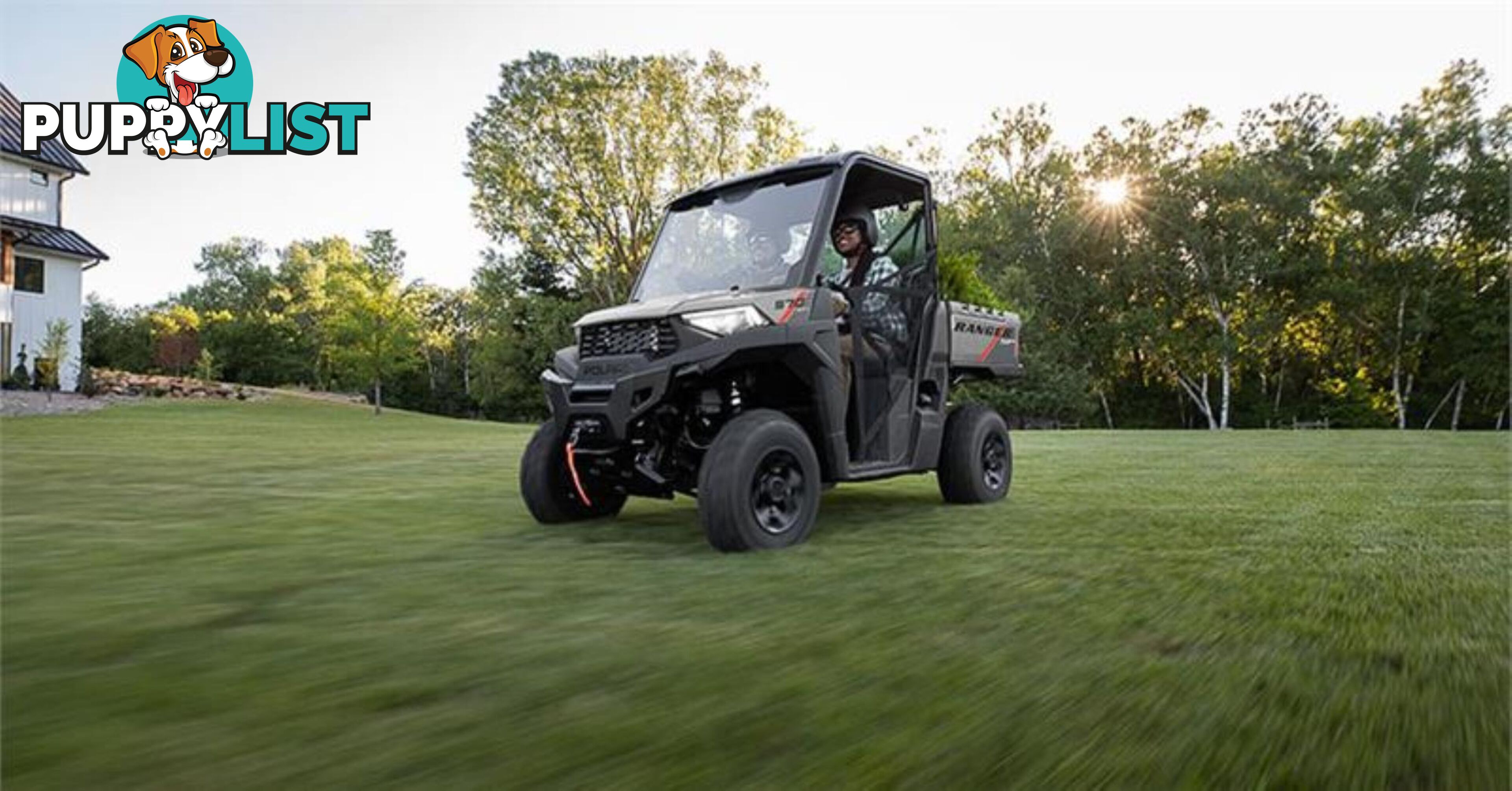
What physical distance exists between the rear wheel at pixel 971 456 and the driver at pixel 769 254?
6.49 ft

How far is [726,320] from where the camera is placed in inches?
164

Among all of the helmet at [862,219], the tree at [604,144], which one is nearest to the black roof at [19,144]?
the tree at [604,144]

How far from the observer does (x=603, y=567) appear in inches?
142

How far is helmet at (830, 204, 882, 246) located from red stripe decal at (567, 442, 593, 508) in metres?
2.05

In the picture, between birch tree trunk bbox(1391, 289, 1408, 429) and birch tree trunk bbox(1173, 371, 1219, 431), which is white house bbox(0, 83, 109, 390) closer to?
birch tree trunk bbox(1173, 371, 1219, 431)

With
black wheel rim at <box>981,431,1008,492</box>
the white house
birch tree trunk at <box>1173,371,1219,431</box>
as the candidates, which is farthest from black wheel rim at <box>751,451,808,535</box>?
birch tree trunk at <box>1173,371,1219,431</box>

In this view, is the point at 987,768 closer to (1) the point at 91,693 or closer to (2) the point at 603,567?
(1) the point at 91,693

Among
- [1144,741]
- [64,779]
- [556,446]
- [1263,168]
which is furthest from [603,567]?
[1263,168]

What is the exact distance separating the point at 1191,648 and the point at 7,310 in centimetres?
3580

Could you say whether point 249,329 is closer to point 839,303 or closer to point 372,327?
point 372,327

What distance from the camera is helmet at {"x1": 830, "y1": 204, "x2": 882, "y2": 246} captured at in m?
5.05

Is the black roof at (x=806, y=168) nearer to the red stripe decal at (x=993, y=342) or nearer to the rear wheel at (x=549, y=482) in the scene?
the red stripe decal at (x=993, y=342)

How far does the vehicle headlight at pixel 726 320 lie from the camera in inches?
163

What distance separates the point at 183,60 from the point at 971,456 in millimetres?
19347
